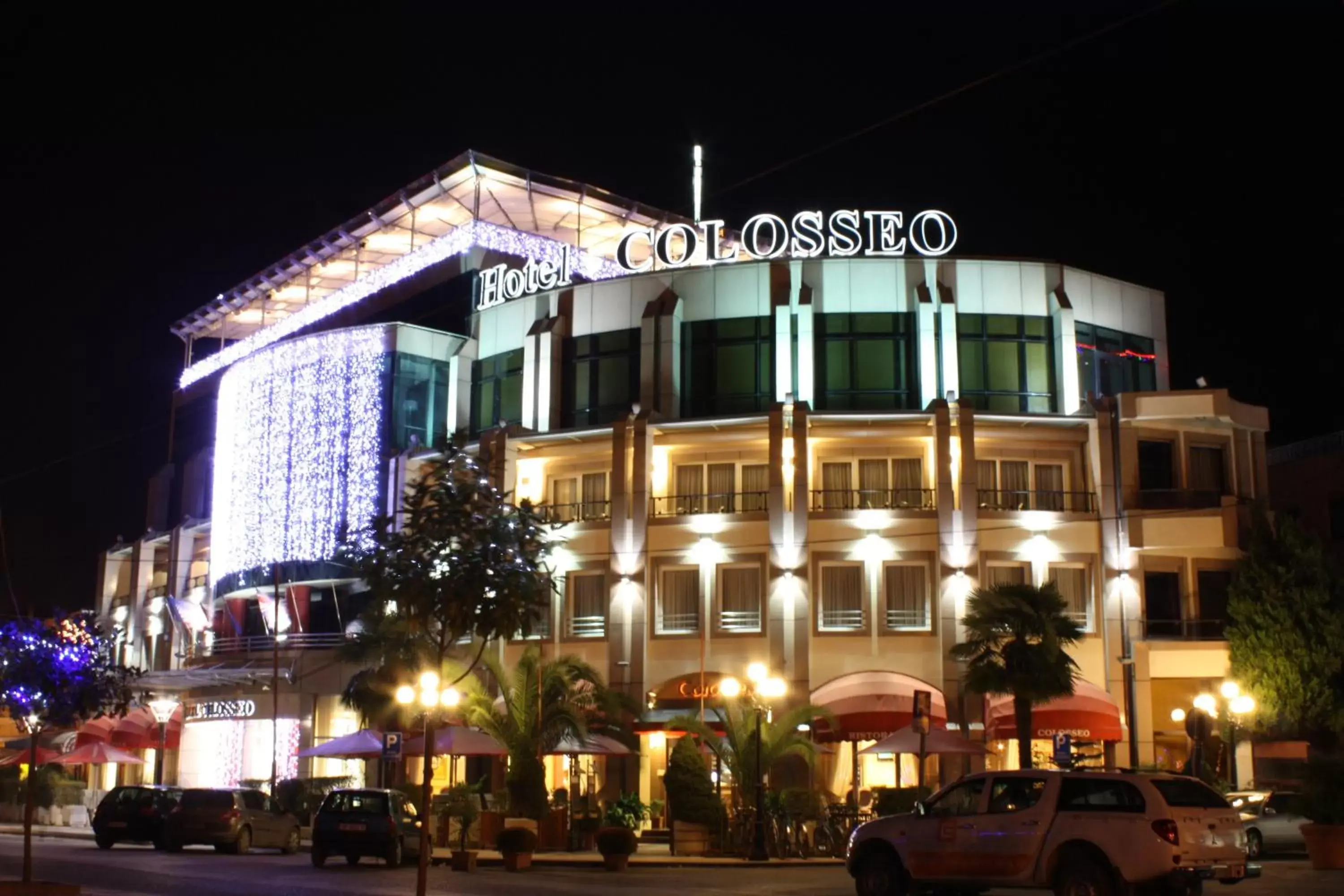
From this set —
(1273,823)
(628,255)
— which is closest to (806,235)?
(628,255)

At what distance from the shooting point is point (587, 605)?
4888 centimetres

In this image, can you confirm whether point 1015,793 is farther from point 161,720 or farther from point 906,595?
point 161,720

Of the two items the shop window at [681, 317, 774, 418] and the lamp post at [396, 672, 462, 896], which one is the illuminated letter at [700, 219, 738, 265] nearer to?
the shop window at [681, 317, 774, 418]

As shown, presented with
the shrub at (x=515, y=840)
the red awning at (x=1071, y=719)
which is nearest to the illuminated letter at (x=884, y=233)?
the red awning at (x=1071, y=719)

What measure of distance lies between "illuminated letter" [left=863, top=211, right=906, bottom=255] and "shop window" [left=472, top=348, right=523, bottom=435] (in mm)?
12806

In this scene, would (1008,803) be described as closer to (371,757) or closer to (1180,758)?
(371,757)

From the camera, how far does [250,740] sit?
59.1 meters

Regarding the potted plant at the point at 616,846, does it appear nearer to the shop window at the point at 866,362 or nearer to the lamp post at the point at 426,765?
the lamp post at the point at 426,765

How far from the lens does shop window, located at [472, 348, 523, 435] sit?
5375cm

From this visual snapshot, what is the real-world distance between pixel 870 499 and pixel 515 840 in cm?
1987

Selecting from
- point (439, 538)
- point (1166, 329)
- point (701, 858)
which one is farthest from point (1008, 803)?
point (1166, 329)

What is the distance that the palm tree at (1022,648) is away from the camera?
37.4 m

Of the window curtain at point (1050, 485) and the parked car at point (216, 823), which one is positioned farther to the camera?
the window curtain at point (1050, 485)

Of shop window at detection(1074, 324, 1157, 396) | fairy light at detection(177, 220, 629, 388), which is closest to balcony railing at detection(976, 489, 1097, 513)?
shop window at detection(1074, 324, 1157, 396)
